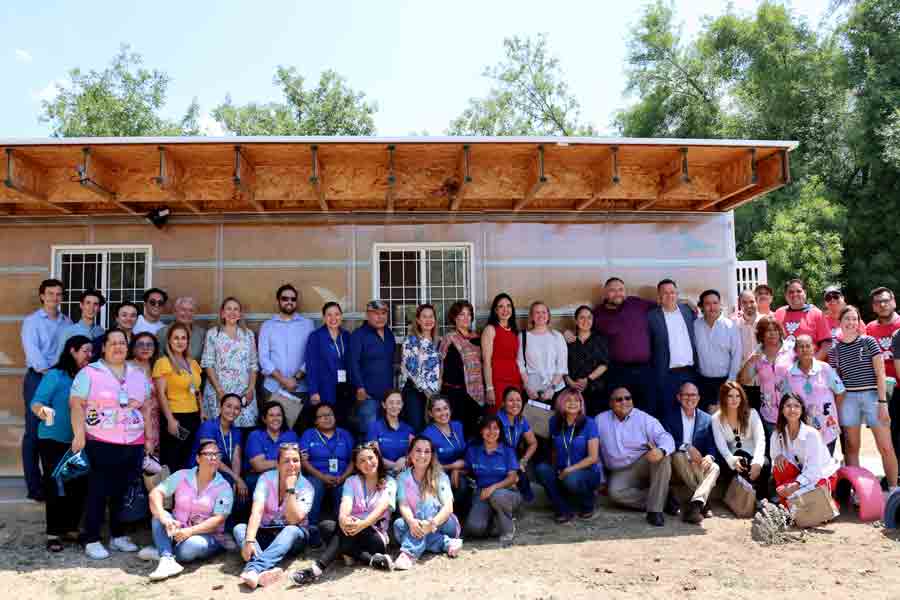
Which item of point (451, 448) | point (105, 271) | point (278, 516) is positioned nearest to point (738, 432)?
point (451, 448)

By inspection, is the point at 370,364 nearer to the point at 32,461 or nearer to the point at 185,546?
the point at 185,546

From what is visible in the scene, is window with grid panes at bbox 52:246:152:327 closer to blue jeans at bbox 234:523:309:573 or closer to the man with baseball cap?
the man with baseball cap

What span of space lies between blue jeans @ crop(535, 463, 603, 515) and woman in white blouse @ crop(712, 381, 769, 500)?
1169mm

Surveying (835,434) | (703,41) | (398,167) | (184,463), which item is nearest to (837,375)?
(835,434)

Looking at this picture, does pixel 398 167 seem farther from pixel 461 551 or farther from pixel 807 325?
pixel 807 325

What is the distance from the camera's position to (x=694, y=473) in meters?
5.79

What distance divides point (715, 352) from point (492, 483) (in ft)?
8.81

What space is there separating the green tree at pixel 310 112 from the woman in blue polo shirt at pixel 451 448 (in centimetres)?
2308

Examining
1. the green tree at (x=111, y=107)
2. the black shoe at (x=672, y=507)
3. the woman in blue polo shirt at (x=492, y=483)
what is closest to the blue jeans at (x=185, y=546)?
the woman in blue polo shirt at (x=492, y=483)

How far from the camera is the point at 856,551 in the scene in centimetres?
490

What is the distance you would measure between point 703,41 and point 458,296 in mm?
18440

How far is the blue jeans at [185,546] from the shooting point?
472 centimetres

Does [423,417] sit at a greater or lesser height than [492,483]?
greater

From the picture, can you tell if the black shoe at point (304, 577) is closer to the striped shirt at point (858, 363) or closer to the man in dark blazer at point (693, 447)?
the man in dark blazer at point (693, 447)
